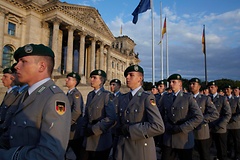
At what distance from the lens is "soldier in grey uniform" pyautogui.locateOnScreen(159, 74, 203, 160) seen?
3834mm

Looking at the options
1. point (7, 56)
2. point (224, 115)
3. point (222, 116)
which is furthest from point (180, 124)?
point (7, 56)

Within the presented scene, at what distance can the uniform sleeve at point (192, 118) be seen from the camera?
373 cm

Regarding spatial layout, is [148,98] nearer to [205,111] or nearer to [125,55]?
[205,111]

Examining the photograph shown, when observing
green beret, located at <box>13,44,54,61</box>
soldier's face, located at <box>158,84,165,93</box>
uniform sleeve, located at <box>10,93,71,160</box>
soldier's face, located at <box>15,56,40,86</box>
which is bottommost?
uniform sleeve, located at <box>10,93,71,160</box>

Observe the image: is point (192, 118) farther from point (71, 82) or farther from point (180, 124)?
point (71, 82)

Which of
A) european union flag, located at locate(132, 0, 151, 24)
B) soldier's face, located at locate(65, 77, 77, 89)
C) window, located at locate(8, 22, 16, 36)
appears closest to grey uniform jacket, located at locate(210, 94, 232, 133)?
soldier's face, located at locate(65, 77, 77, 89)

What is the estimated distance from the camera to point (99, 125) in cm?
366

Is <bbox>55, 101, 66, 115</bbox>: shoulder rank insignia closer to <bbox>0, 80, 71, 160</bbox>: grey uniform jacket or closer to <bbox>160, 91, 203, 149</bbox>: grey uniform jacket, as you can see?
<bbox>0, 80, 71, 160</bbox>: grey uniform jacket

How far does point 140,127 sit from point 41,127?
1.51 m

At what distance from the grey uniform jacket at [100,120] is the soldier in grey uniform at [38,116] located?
1.99 m

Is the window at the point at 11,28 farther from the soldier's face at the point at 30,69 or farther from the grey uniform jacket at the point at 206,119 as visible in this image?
the soldier's face at the point at 30,69

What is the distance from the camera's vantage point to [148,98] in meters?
2.95

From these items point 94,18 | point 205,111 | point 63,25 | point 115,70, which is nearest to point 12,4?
point 63,25

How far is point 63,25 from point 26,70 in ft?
98.3
